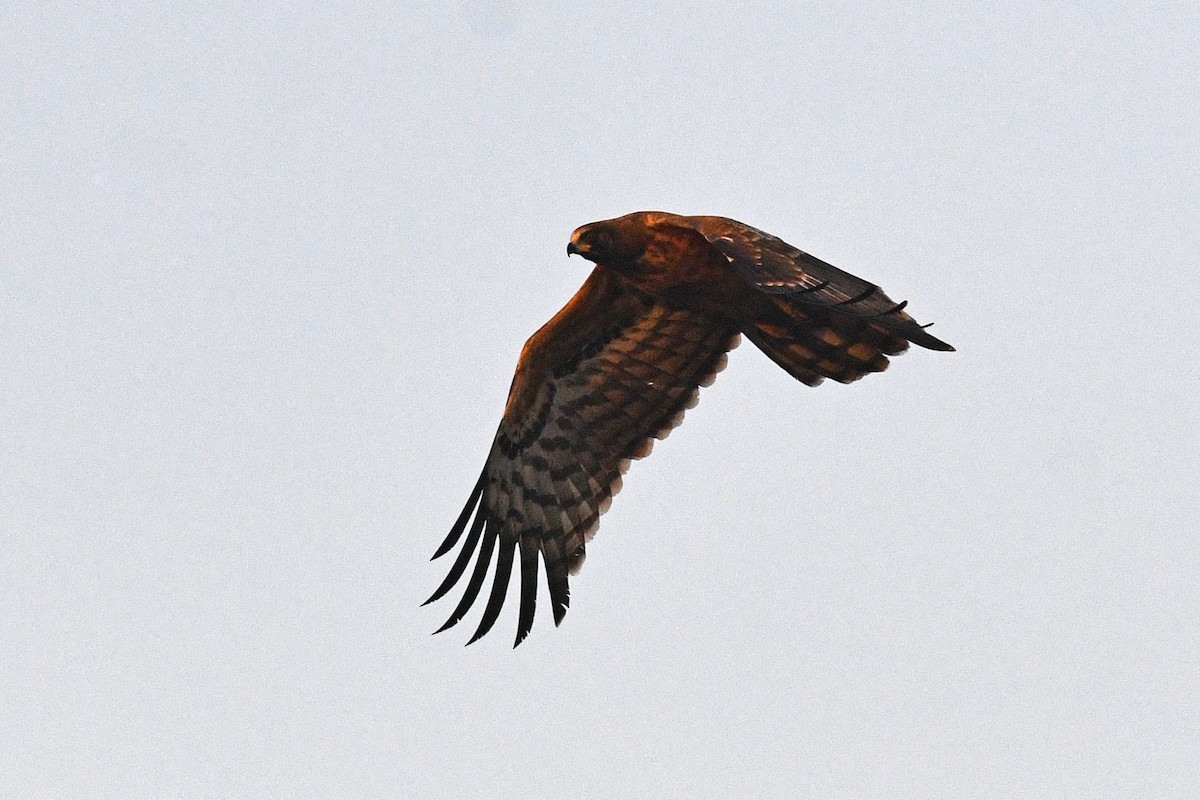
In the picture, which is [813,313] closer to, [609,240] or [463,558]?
[609,240]

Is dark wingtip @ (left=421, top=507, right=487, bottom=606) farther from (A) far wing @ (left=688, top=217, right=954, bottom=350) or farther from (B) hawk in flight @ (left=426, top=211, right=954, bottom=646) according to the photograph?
(A) far wing @ (left=688, top=217, right=954, bottom=350)

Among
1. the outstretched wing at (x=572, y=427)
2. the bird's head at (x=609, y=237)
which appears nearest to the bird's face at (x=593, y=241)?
the bird's head at (x=609, y=237)

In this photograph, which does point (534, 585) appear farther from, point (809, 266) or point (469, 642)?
point (809, 266)

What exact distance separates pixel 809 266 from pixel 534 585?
10.6ft

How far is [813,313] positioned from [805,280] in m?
0.78

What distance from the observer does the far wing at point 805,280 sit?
33.0ft

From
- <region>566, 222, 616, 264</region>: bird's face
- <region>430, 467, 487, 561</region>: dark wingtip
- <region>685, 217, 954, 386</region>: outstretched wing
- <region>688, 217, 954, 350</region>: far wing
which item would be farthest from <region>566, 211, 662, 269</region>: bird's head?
<region>430, 467, 487, 561</region>: dark wingtip

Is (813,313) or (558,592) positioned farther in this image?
(558,592)

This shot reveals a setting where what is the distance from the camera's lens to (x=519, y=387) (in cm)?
1245

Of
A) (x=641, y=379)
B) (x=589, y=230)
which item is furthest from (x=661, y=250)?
(x=641, y=379)

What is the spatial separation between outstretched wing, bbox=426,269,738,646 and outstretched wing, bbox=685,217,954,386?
762 millimetres

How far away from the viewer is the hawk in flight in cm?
1100

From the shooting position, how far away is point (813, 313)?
10.9 m

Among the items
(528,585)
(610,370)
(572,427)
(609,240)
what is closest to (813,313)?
(609,240)
